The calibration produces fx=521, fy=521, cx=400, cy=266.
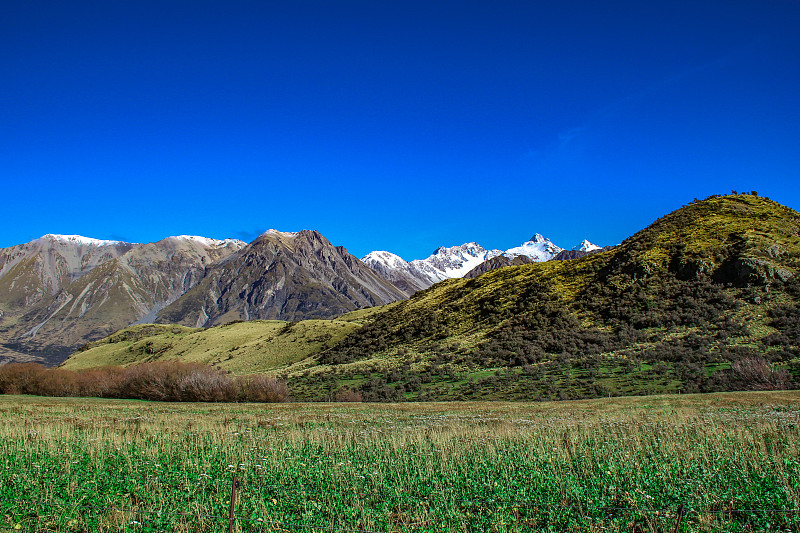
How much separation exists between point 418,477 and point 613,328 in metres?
38.5

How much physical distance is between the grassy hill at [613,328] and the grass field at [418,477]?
17870 mm

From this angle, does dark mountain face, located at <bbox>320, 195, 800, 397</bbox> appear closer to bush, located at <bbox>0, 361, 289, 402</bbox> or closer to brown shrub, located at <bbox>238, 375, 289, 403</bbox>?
brown shrub, located at <bbox>238, 375, 289, 403</bbox>

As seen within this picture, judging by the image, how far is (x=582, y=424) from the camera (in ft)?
56.4

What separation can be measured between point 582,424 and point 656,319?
30.3m

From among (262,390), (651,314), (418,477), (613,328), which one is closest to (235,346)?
(262,390)

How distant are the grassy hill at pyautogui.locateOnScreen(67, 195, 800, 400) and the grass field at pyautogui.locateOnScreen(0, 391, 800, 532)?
17.9 metres

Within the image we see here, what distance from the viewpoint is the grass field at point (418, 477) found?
27.0 ft

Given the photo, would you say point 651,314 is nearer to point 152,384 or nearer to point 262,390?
point 262,390

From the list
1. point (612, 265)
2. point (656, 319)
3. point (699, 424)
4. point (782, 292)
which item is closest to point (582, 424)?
point (699, 424)

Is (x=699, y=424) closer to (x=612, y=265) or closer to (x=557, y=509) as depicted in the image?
(x=557, y=509)

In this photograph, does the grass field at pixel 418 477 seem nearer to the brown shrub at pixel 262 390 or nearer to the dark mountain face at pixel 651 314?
the dark mountain face at pixel 651 314

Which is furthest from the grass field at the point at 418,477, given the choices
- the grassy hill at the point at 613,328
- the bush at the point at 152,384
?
the bush at the point at 152,384

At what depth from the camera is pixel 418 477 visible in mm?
10750

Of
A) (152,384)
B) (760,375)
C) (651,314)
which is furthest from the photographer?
(651,314)
